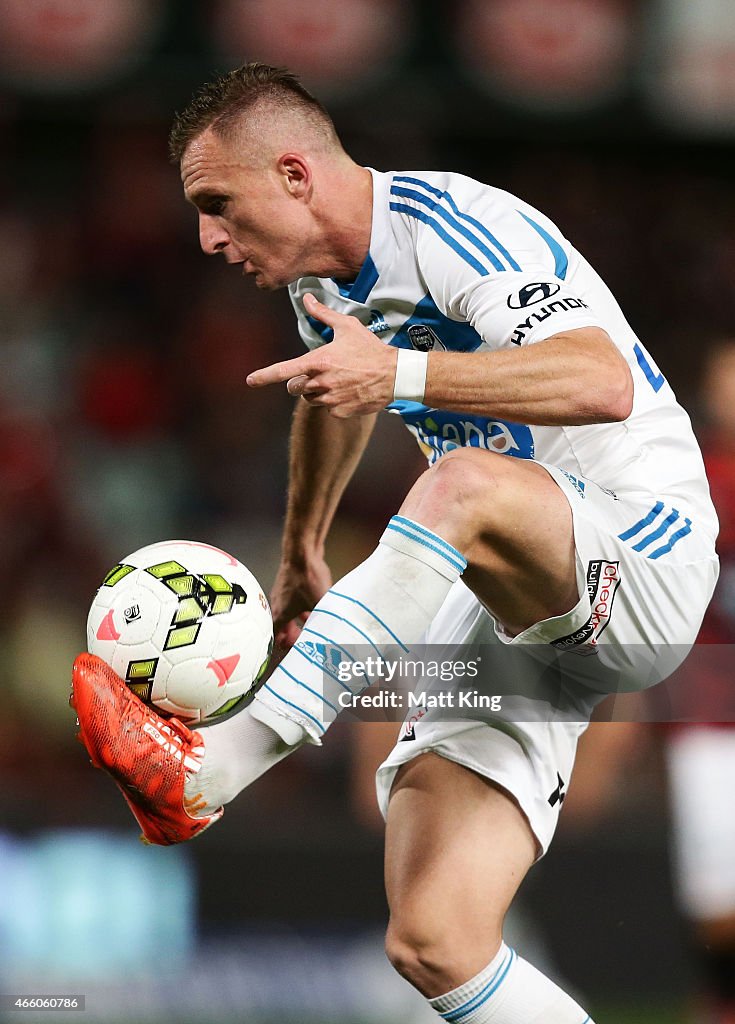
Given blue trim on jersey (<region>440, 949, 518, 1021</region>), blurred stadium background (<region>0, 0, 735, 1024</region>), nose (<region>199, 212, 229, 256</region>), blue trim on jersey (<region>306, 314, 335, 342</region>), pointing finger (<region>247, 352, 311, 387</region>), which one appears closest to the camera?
pointing finger (<region>247, 352, 311, 387</region>)

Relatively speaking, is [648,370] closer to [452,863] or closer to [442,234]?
[442,234]

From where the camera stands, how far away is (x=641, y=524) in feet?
7.48

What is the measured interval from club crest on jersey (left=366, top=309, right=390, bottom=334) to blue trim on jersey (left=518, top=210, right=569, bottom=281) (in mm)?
351

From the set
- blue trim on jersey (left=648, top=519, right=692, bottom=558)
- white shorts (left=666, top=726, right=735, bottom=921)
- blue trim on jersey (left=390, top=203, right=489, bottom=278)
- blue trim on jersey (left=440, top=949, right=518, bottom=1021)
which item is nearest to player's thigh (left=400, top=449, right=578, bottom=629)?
blue trim on jersey (left=648, top=519, right=692, bottom=558)

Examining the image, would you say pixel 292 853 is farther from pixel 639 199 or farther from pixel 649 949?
pixel 639 199

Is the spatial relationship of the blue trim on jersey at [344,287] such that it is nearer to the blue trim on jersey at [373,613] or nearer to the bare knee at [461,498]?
the bare knee at [461,498]

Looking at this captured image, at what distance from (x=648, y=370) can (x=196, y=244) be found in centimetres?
439

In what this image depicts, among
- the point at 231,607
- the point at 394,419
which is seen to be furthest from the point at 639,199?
the point at 231,607

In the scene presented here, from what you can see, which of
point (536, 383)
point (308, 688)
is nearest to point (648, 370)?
point (536, 383)

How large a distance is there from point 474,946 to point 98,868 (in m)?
1.88

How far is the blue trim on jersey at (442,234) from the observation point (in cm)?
223

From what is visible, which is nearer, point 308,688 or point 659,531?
point 308,688

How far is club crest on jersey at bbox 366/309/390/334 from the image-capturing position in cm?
252

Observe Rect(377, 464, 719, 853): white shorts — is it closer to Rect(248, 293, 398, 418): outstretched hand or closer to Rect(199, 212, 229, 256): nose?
Rect(248, 293, 398, 418): outstretched hand
